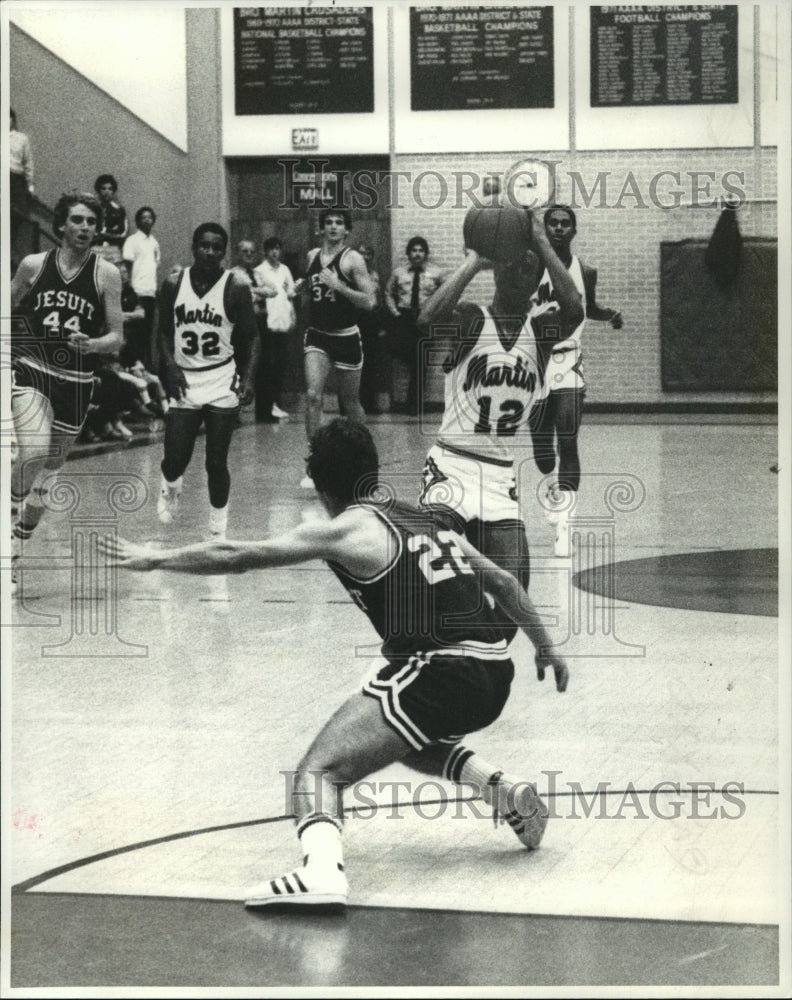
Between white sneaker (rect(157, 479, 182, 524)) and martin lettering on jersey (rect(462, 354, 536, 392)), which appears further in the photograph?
white sneaker (rect(157, 479, 182, 524))

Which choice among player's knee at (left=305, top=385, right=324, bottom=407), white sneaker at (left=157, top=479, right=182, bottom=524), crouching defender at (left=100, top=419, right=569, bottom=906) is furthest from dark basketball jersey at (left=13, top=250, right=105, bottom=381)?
crouching defender at (left=100, top=419, right=569, bottom=906)

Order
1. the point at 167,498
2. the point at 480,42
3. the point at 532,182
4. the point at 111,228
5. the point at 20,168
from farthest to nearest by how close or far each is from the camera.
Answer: the point at 20,168, the point at 111,228, the point at 167,498, the point at 532,182, the point at 480,42

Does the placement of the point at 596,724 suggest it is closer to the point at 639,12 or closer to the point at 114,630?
the point at 114,630

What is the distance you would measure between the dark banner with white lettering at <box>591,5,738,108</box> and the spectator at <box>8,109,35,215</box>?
422 cm

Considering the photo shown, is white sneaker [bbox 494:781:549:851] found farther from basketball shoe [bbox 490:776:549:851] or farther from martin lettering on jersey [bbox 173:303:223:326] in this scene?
martin lettering on jersey [bbox 173:303:223:326]

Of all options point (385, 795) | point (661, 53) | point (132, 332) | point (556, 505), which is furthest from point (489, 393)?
point (132, 332)

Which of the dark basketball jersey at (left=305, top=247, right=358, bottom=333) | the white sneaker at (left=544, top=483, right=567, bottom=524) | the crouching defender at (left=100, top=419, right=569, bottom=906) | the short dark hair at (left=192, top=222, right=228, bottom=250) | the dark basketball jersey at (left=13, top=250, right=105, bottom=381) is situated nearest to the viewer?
the crouching defender at (left=100, top=419, right=569, bottom=906)

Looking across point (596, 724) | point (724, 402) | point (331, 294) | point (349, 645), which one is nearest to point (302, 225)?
point (724, 402)

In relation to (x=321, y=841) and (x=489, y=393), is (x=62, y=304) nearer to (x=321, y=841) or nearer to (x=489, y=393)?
(x=489, y=393)

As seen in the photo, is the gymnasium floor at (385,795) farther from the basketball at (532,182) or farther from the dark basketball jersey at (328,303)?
the dark basketball jersey at (328,303)

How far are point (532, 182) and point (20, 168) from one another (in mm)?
4636

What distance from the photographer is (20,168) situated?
11422mm

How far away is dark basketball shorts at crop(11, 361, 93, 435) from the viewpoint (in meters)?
7.44

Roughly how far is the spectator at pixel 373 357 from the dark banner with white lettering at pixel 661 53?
6289 millimetres
